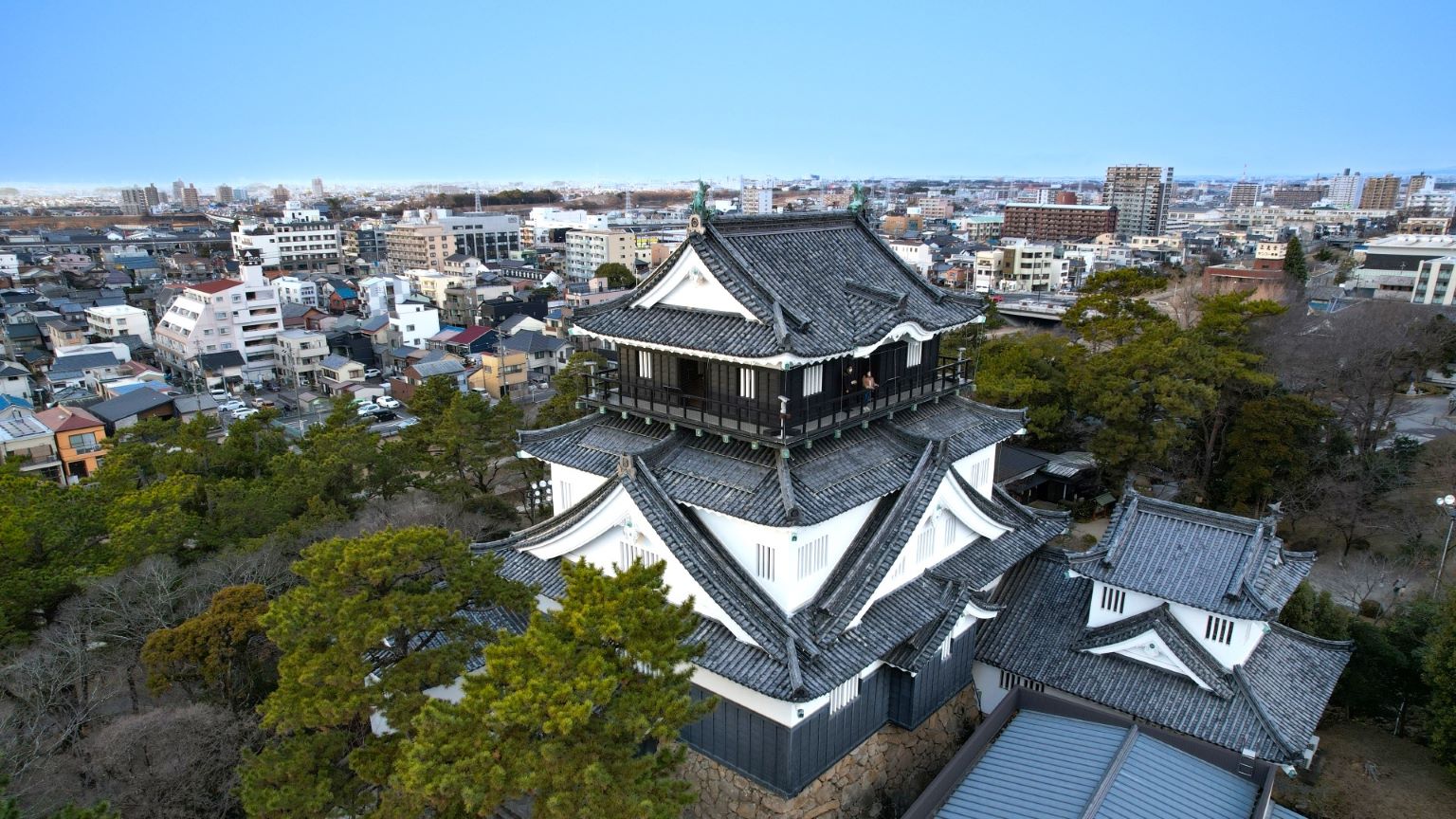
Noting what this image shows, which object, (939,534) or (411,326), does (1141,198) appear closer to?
(411,326)

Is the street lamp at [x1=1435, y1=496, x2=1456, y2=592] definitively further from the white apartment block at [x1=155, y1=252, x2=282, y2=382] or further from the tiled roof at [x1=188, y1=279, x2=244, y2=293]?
the tiled roof at [x1=188, y1=279, x2=244, y2=293]

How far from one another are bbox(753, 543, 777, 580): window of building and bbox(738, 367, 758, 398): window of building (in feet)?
9.94

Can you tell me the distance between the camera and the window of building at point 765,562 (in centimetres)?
1554

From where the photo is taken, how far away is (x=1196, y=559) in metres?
18.2

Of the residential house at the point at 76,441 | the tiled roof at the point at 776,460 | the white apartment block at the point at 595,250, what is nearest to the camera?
the tiled roof at the point at 776,460

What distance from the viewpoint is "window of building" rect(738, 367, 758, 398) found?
16.0 m

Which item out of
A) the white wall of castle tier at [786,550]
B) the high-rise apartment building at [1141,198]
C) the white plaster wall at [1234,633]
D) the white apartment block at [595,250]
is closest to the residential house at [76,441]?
the white wall of castle tier at [786,550]

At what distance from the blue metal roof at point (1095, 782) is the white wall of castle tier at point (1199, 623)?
2.75 meters

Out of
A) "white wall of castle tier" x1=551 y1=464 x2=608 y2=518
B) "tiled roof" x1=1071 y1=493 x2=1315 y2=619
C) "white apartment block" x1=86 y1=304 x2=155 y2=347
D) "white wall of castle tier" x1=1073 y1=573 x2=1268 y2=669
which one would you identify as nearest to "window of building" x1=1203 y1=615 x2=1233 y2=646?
"white wall of castle tier" x1=1073 y1=573 x2=1268 y2=669

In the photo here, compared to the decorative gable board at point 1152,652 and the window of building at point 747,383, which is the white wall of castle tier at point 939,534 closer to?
the decorative gable board at point 1152,652

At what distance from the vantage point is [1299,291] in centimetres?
6075

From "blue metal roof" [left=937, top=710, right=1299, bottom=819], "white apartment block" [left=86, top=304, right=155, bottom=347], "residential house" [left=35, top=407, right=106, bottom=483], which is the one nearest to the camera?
"blue metal roof" [left=937, top=710, right=1299, bottom=819]

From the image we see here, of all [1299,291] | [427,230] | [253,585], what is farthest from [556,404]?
[427,230]

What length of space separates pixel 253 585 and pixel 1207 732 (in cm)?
2333
